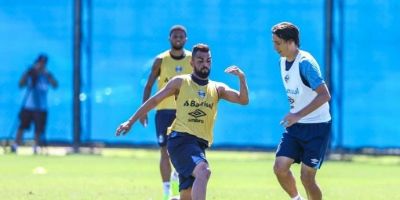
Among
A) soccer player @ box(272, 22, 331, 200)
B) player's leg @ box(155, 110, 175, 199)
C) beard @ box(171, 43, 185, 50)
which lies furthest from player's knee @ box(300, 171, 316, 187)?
beard @ box(171, 43, 185, 50)

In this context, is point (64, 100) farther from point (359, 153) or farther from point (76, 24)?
point (359, 153)

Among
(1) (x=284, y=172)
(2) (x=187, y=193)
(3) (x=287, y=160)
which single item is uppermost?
(3) (x=287, y=160)

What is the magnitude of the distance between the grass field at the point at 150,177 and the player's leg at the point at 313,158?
2.62 metres

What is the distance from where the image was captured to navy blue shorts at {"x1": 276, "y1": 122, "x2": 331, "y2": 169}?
12219mm

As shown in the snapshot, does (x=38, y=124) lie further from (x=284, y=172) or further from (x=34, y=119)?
(x=284, y=172)

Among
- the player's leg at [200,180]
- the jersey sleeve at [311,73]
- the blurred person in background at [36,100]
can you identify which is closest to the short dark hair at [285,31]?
the jersey sleeve at [311,73]

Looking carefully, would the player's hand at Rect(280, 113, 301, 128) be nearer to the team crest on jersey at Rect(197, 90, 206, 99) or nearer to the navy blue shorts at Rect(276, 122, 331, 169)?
the navy blue shorts at Rect(276, 122, 331, 169)

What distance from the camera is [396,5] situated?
23.4 m

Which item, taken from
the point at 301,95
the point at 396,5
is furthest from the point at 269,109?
the point at 301,95

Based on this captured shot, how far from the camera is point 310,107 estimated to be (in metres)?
11.7

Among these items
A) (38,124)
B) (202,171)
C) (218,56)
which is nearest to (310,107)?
(202,171)

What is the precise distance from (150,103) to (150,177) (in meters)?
6.82

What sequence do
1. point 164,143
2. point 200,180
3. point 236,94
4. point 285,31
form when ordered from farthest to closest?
point 164,143
point 236,94
point 285,31
point 200,180

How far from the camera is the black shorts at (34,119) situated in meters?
24.5
